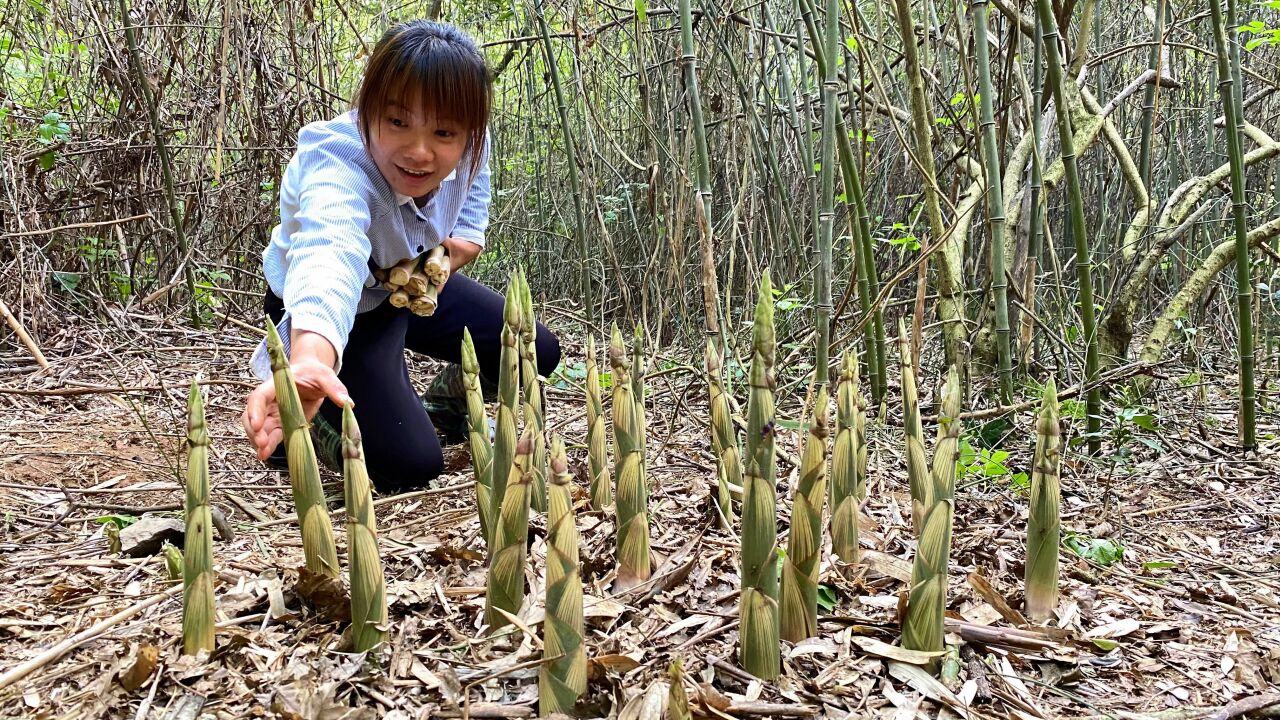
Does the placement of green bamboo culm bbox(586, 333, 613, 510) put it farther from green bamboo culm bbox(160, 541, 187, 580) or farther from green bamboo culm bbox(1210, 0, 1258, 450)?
green bamboo culm bbox(1210, 0, 1258, 450)

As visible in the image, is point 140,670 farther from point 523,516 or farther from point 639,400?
point 639,400

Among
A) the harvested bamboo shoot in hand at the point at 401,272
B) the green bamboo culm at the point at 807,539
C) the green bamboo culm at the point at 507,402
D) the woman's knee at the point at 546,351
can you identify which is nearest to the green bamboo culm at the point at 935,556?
the green bamboo culm at the point at 807,539

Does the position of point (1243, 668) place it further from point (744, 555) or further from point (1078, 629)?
point (744, 555)

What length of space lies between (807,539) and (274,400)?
658 mm

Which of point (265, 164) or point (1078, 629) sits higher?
point (265, 164)

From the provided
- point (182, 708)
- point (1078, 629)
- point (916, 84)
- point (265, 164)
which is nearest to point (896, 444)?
point (916, 84)

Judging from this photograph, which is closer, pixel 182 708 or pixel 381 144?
pixel 182 708

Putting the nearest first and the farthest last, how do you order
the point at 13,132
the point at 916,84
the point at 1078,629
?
the point at 1078,629 → the point at 916,84 → the point at 13,132

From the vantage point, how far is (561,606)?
866mm

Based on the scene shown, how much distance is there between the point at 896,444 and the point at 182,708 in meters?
1.64

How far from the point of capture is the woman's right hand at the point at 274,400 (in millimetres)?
1060

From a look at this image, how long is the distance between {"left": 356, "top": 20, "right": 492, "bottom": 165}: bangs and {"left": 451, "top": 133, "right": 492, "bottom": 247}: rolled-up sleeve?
501 mm

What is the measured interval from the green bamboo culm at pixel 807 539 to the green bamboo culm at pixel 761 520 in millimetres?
48

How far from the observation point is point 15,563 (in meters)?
1.37
